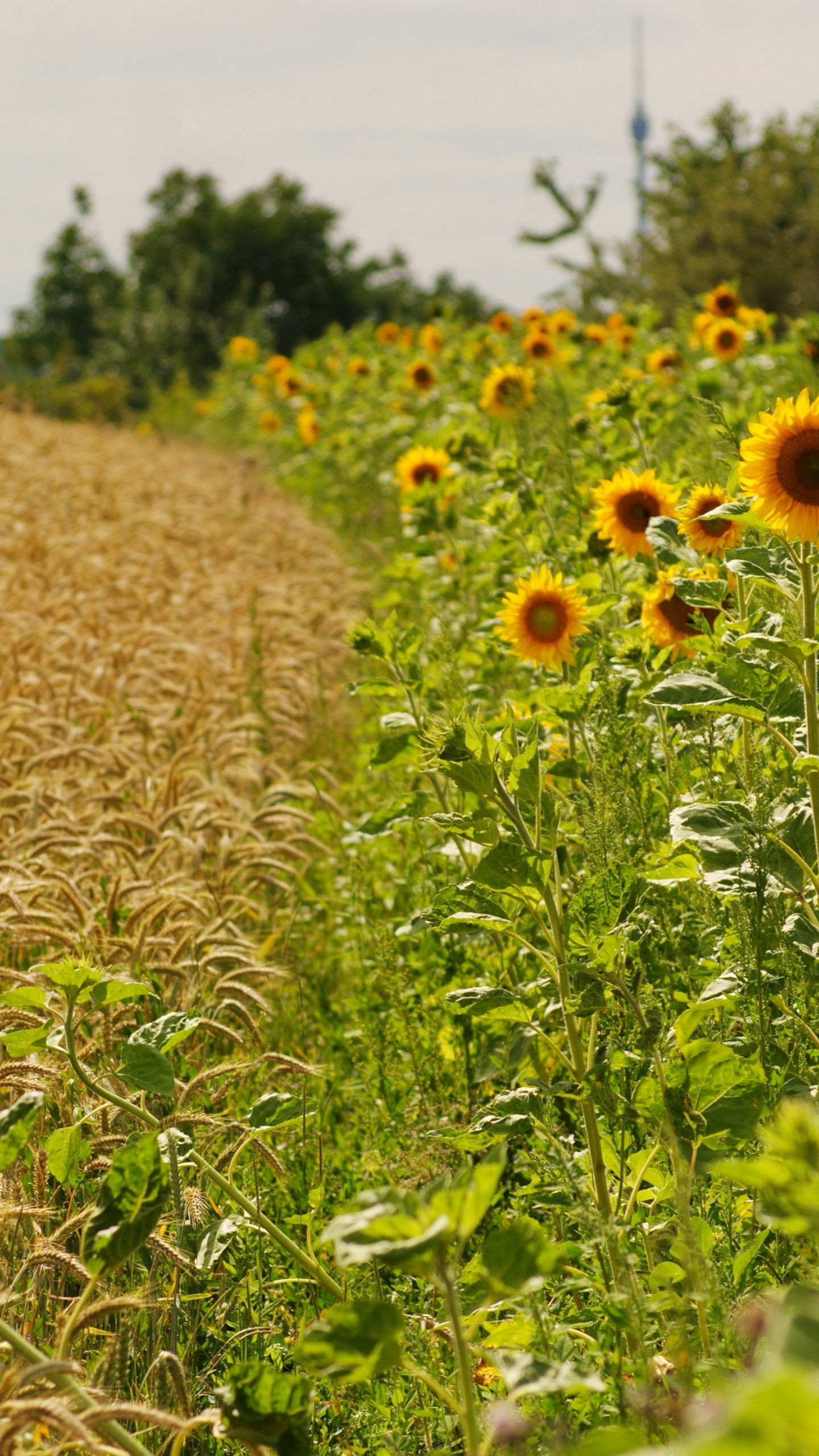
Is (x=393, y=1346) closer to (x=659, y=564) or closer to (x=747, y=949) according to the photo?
(x=747, y=949)

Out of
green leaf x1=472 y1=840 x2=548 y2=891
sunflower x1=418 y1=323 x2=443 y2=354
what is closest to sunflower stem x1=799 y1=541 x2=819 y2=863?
green leaf x1=472 y1=840 x2=548 y2=891

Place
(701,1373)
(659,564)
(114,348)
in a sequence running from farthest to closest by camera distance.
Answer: (114,348) → (659,564) → (701,1373)

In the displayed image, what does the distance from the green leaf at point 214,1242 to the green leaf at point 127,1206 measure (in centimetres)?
45

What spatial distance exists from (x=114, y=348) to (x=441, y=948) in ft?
94.6

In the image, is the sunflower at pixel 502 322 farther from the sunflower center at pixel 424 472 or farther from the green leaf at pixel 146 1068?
the green leaf at pixel 146 1068

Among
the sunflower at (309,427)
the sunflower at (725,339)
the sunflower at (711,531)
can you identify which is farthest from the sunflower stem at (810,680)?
the sunflower at (309,427)

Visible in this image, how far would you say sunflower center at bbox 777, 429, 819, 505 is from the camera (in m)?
1.93

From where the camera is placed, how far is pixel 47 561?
23.1 feet

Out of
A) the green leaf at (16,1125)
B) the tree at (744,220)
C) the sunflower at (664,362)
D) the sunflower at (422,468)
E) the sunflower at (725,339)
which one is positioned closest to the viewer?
the green leaf at (16,1125)

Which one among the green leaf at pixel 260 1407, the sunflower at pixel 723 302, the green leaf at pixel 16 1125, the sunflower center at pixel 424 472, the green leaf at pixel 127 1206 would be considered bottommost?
the green leaf at pixel 260 1407

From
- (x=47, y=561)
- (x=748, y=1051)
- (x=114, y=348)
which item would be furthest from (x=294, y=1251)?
(x=114, y=348)

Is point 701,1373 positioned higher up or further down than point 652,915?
further down

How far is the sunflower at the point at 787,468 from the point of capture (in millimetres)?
1918

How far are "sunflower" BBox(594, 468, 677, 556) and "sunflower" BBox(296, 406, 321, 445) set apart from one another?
26.0 feet
